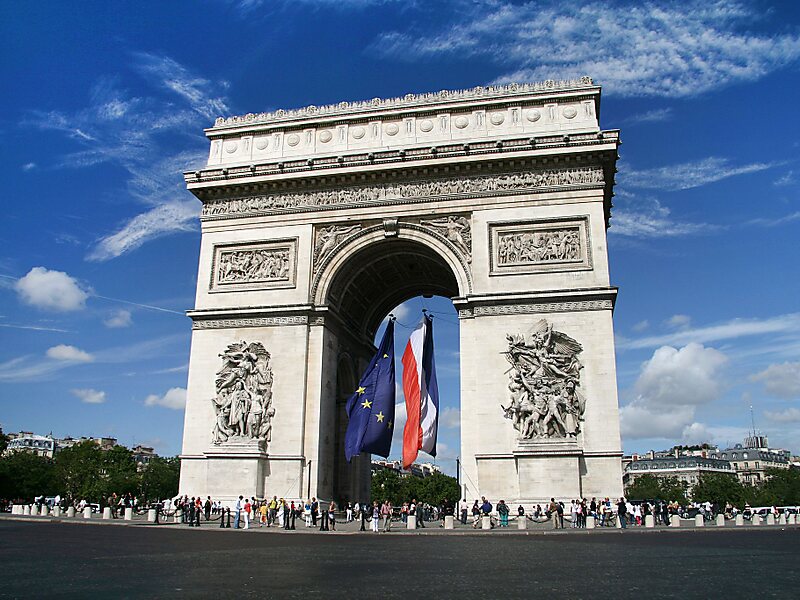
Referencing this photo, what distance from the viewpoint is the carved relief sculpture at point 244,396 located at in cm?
2673

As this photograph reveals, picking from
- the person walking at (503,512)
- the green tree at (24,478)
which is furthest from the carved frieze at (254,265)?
the green tree at (24,478)

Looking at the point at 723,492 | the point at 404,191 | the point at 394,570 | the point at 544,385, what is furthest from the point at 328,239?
the point at 723,492

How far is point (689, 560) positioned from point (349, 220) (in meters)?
19.6

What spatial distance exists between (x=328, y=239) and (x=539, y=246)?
315 inches

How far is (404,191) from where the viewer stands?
28.4m

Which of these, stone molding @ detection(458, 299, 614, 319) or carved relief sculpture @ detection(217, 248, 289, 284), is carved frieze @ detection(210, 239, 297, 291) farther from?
stone molding @ detection(458, 299, 614, 319)

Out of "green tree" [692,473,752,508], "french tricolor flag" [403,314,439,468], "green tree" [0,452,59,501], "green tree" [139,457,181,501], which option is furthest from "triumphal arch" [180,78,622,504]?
"green tree" [692,473,752,508]

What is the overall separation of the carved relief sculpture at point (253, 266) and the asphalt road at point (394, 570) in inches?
573

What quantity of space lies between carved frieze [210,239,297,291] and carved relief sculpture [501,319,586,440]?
30.0 feet

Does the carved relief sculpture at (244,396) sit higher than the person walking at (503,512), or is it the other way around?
the carved relief sculpture at (244,396)

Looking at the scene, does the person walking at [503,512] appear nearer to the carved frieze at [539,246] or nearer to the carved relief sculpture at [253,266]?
the carved frieze at [539,246]

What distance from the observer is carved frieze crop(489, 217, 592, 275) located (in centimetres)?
2642

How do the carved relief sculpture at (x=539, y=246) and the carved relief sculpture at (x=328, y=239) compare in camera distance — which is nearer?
the carved relief sculpture at (x=539, y=246)

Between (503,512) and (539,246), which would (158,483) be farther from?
(503,512)
